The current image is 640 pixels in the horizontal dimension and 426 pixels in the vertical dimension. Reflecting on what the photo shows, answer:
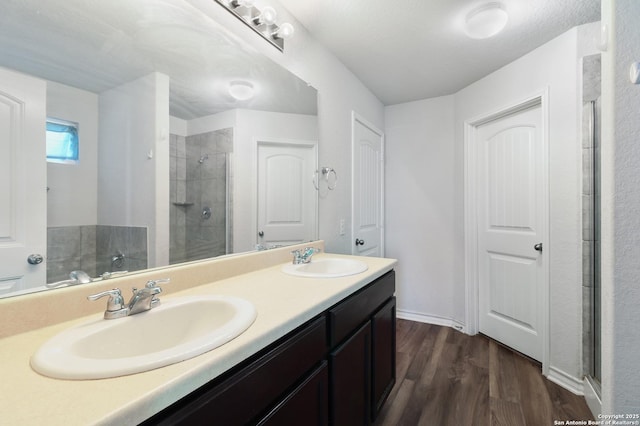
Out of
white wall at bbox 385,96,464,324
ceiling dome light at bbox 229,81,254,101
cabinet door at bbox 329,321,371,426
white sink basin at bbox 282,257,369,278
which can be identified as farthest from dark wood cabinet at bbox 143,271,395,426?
white wall at bbox 385,96,464,324

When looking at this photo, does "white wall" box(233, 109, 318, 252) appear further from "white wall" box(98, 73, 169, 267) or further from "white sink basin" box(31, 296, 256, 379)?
"white sink basin" box(31, 296, 256, 379)

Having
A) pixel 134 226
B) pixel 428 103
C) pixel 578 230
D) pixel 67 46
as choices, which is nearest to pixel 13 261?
pixel 134 226

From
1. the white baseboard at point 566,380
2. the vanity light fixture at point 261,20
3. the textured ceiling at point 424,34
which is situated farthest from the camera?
the white baseboard at point 566,380

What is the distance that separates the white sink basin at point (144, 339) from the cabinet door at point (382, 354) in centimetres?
81

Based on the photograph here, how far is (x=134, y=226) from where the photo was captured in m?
0.99

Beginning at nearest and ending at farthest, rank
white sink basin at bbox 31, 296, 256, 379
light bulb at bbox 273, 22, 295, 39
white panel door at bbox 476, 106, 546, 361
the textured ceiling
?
white sink basin at bbox 31, 296, 256, 379 → light bulb at bbox 273, 22, 295, 39 → the textured ceiling → white panel door at bbox 476, 106, 546, 361

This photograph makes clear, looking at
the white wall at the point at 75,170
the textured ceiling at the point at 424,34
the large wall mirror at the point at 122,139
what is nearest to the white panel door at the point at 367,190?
the textured ceiling at the point at 424,34

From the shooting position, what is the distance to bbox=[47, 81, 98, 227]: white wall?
31.7 inches

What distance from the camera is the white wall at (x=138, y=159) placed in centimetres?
92

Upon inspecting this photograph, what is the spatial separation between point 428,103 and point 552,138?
4.03ft

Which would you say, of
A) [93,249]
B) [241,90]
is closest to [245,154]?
[241,90]

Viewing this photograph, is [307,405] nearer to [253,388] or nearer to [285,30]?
[253,388]

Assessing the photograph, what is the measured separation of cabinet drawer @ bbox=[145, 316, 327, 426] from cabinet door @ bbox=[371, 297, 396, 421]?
1.83 ft

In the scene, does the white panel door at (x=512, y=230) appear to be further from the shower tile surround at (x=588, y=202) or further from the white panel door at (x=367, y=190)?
the white panel door at (x=367, y=190)
